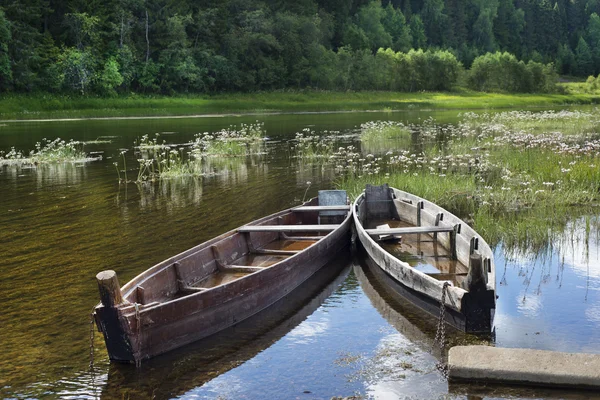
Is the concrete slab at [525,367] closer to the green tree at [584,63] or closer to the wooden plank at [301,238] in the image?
the wooden plank at [301,238]

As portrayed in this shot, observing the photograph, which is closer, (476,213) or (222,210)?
(476,213)

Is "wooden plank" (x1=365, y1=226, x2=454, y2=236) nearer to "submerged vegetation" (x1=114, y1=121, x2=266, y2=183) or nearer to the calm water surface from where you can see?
the calm water surface

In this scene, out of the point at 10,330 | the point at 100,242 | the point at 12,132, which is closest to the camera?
the point at 10,330

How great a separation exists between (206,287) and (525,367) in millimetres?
5555

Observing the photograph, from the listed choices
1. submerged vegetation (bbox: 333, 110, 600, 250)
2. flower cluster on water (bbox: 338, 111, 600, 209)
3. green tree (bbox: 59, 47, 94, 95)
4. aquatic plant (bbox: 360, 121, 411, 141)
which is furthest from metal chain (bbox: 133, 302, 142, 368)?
green tree (bbox: 59, 47, 94, 95)

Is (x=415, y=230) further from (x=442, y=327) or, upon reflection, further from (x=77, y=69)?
(x=77, y=69)

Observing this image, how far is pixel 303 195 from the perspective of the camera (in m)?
22.7

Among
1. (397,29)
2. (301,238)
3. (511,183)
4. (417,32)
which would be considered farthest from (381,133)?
(417,32)

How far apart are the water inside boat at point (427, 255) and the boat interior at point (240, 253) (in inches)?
53.4

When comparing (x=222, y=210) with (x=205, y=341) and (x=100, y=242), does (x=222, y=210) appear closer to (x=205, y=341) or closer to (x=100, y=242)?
(x=100, y=242)

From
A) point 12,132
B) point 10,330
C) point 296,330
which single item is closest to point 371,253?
point 296,330

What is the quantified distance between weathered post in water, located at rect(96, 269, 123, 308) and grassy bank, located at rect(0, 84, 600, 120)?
58620 millimetres

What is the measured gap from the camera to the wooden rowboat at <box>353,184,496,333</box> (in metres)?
9.94

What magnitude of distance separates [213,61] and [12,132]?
137ft
